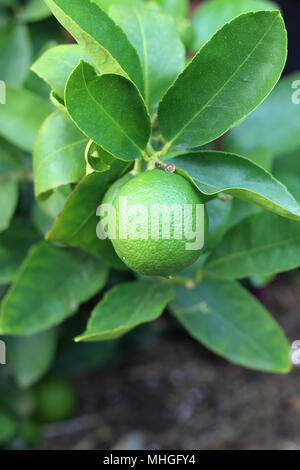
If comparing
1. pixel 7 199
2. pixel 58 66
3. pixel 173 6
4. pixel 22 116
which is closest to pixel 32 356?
pixel 7 199

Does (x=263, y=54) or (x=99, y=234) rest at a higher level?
(x=263, y=54)

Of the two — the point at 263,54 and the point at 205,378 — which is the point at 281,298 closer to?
the point at 205,378

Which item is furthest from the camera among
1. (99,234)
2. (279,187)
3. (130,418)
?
(130,418)

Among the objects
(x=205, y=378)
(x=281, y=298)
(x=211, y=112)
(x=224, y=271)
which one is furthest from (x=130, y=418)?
(x=211, y=112)

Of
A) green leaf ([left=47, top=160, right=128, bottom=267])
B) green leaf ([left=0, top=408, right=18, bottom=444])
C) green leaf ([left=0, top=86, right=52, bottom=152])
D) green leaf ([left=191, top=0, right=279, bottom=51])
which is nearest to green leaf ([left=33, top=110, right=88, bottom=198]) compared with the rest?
green leaf ([left=47, top=160, right=128, bottom=267])

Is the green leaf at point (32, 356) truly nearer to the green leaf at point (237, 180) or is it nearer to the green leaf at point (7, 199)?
the green leaf at point (7, 199)

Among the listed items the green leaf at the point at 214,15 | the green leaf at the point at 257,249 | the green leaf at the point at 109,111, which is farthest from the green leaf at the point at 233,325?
the green leaf at the point at 214,15
